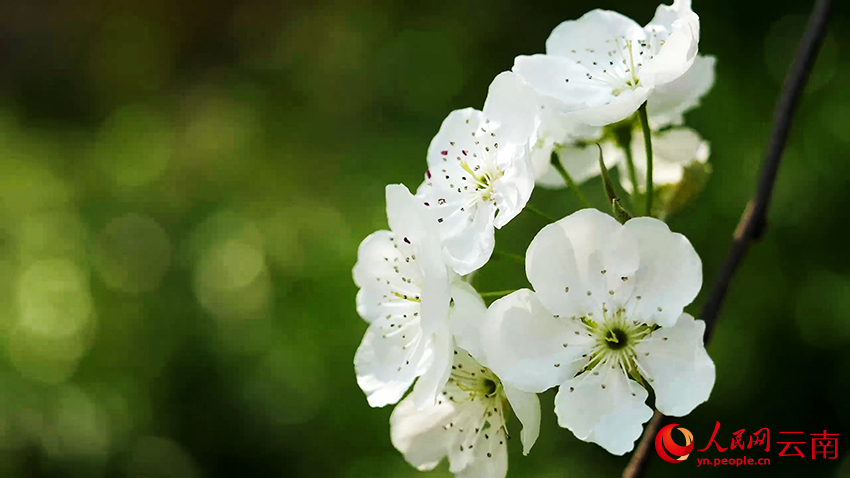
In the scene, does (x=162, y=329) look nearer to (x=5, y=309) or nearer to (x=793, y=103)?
(x=5, y=309)

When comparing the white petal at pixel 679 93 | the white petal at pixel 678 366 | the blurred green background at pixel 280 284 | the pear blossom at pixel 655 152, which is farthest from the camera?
the blurred green background at pixel 280 284

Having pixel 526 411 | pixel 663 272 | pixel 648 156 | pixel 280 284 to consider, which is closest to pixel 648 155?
pixel 648 156

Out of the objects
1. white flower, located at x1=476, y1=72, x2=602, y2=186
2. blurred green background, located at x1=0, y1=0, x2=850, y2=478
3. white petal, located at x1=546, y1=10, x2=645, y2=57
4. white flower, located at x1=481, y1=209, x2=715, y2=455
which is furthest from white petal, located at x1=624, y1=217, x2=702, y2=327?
blurred green background, located at x1=0, y1=0, x2=850, y2=478

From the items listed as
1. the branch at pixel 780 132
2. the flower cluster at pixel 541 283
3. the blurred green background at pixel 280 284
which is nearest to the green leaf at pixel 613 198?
the flower cluster at pixel 541 283

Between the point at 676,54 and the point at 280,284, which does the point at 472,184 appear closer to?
the point at 676,54

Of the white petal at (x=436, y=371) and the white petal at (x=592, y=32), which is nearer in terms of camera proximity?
the white petal at (x=436, y=371)

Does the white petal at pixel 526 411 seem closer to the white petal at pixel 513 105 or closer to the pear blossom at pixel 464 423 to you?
the pear blossom at pixel 464 423

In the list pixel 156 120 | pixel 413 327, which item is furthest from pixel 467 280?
pixel 156 120
